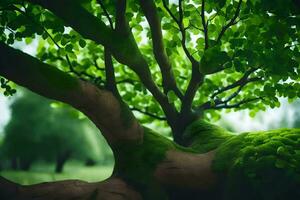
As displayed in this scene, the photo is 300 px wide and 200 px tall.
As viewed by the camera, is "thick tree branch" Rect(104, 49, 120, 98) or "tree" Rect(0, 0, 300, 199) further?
"thick tree branch" Rect(104, 49, 120, 98)

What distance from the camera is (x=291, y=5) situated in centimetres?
436

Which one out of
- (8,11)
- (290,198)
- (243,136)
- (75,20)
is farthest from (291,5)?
(8,11)

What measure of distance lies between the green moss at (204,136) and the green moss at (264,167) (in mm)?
708

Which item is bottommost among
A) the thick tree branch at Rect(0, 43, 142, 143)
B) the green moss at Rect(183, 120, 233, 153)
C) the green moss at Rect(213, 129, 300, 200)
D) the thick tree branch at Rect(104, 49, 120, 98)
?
the green moss at Rect(213, 129, 300, 200)

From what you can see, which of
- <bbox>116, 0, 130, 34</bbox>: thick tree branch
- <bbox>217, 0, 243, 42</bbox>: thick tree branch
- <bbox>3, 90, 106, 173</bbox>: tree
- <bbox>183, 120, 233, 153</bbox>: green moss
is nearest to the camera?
<bbox>116, 0, 130, 34</bbox>: thick tree branch

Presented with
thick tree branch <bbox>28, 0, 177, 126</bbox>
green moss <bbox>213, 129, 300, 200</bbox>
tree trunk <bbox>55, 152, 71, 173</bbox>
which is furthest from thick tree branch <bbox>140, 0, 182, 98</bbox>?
tree trunk <bbox>55, 152, 71, 173</bbox>

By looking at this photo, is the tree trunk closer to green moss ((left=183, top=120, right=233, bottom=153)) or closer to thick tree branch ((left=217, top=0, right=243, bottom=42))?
green moss ((left=183, top=120, right=233, bottom=153))

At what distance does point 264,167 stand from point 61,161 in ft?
74.6

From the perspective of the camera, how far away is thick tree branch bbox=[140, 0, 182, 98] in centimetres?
496

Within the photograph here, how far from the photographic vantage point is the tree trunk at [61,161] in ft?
82.5

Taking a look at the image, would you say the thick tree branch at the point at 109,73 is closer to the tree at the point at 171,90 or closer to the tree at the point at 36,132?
the tree at the point at 171,90

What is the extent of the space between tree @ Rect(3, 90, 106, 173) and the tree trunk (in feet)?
1.90

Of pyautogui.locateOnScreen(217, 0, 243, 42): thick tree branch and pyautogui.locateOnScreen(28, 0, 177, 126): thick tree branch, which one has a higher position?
pyautogui.locateOnScreen(217, 0, 243, 42): thick tree branch

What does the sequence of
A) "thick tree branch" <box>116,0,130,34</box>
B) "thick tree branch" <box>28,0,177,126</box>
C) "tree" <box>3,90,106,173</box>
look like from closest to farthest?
"thick tree branch" <box>28,0,177,126</box>, "thick tree branch" <box>116,0,130,34</box>, "tree" <box>3,90,106,173</box>
